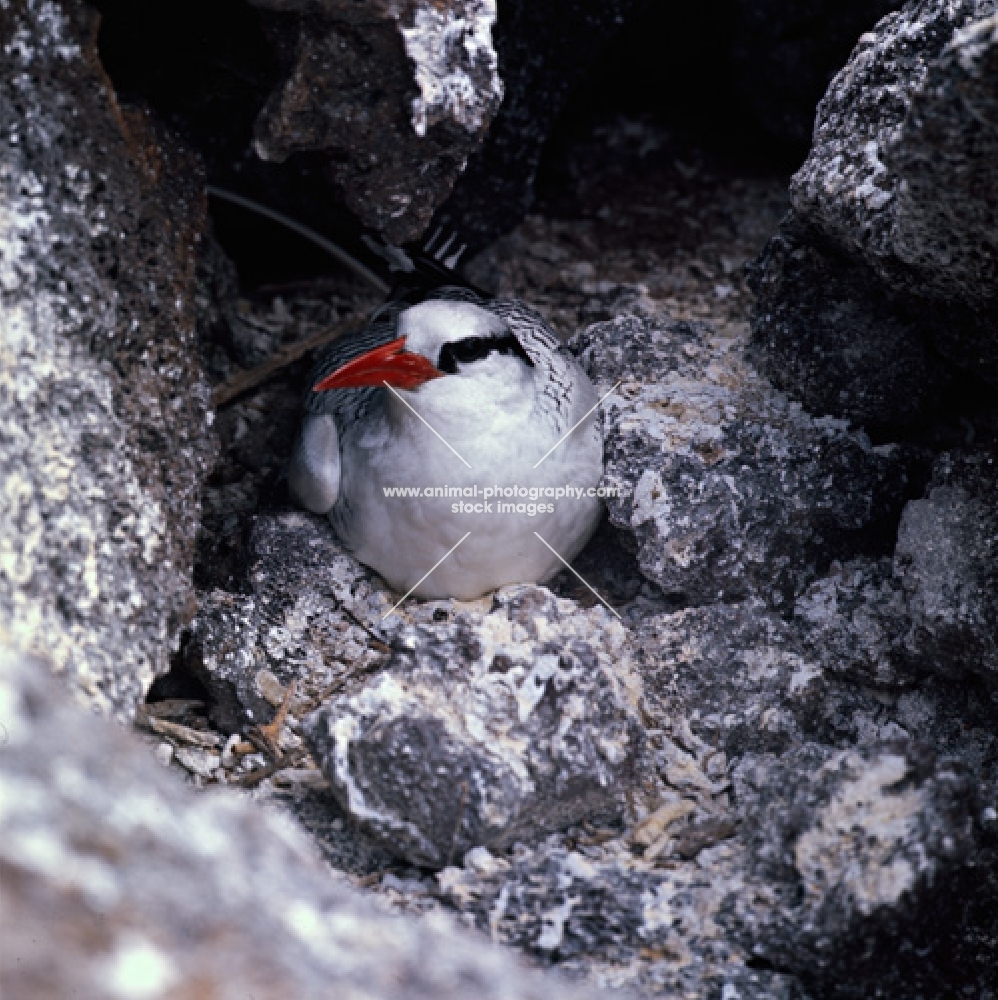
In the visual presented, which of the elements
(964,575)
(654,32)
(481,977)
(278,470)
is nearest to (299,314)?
(278,470)

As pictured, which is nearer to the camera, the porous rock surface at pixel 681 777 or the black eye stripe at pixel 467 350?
the porous rock surface at pixel 681 777

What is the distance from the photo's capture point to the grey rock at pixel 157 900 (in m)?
1.95

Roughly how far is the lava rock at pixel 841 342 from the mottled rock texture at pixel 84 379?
161 centimetres

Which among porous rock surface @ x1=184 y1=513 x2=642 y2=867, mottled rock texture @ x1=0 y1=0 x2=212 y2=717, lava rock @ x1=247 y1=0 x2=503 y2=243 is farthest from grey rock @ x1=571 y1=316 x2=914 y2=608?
mottled rock texture @ x1=0 y1=0 x2=212 y2=717

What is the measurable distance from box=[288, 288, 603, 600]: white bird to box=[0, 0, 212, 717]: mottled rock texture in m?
0.55

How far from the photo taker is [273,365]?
4.24m

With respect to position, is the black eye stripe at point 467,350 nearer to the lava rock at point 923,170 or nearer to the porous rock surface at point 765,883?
the lava rock at point 923,170

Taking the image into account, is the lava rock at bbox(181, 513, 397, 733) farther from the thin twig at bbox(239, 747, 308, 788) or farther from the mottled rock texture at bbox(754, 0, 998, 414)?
the mottled rock texture at bbox(754, 0, 998, 414)

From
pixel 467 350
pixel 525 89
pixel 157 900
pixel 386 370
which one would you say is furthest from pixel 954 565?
pixel 525 89

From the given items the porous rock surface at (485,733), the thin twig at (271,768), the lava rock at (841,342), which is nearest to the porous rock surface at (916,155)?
the lava rock at (841,342)

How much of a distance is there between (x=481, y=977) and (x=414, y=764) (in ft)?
1.63

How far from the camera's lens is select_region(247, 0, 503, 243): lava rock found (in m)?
2.77

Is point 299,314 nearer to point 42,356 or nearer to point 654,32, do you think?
point 654,32

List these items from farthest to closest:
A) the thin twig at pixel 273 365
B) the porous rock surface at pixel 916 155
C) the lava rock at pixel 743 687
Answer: the thin twig at pixel 273 365
the lava rock at pixel 743 687
the porous rock surface at pixel 916 155
